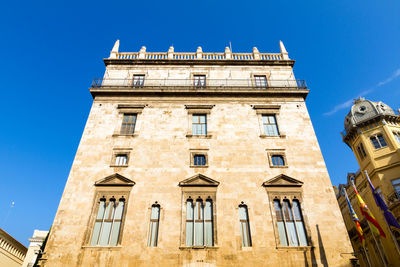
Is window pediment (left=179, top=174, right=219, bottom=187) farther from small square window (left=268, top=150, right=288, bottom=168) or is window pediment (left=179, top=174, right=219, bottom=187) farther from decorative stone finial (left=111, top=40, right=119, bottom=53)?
decorative stone finial (left=111, top=40, right=119, bottom=53)

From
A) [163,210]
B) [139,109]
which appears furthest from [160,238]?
[139,109]

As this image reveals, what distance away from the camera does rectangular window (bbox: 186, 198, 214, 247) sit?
51.3 ft

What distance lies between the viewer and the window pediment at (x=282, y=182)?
17516mm

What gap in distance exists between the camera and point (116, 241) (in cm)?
1567

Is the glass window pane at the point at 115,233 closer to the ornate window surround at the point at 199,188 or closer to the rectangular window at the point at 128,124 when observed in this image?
the ornate window surround at the point at 199,188

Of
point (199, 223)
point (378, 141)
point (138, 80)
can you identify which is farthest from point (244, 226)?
point (378, 141)

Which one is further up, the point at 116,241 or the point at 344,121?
the point at 344,121

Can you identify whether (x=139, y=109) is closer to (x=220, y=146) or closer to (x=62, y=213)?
(x=220, y=146)

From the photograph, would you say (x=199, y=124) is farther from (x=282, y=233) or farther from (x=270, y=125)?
(x=282, y=233)

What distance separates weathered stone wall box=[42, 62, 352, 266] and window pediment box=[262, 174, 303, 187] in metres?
0.36

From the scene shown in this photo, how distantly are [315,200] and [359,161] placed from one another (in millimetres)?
18155

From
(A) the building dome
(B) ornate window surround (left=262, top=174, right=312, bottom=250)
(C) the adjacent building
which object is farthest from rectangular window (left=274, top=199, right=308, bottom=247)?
(C) the adjacent building

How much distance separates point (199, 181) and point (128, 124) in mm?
7525

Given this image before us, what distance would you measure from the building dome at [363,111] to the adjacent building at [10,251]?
3857cm
